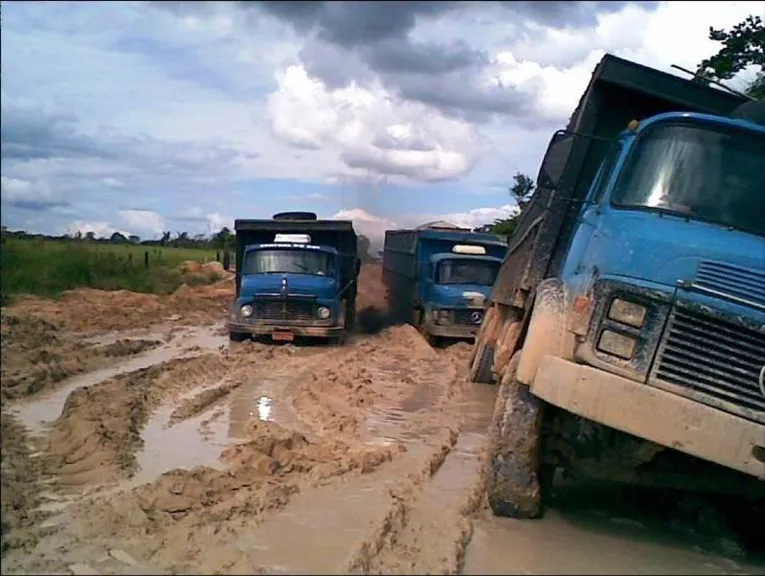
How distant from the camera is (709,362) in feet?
17.6

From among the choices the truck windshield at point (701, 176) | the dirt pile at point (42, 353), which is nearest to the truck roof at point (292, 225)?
the dirt pile at point (42, 353)

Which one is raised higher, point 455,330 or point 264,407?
point 264,407

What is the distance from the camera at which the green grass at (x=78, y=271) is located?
23.7m

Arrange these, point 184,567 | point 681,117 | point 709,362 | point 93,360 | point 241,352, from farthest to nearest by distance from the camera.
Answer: point 241,352 < point 93,360 < point 681,117 < point 709,362 < point 184,567

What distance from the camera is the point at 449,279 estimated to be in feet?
59.5

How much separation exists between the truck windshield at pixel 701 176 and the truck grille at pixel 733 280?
74cm

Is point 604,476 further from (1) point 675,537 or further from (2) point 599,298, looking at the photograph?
(2) point 599,298

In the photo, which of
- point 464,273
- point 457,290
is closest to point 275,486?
point 457,290

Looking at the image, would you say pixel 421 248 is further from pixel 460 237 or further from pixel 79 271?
pixel 79 271

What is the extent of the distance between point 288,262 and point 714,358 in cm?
1262

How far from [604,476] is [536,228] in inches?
153

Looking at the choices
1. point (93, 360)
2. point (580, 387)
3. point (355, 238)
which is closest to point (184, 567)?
point (580, 387)

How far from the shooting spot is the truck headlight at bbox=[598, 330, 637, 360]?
5504 mm

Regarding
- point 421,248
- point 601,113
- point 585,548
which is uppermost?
point 601,113
